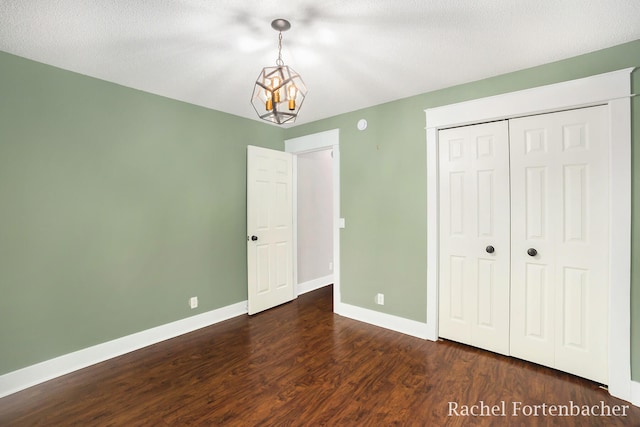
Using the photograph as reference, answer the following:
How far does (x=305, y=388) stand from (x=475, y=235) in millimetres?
2013

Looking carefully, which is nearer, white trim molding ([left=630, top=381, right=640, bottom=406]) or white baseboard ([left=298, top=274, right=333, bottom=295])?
white trim molding ([left=630, top=381, right=640, bottom=406])

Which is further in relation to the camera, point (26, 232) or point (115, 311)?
point (115, 311)

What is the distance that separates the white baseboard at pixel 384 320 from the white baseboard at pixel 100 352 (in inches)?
56.0

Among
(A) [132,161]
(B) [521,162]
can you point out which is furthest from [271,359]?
(B) [521,162]

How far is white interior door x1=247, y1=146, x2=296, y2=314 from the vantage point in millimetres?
3729

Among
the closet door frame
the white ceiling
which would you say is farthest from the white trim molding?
the white ceiling

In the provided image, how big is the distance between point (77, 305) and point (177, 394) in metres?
1.22

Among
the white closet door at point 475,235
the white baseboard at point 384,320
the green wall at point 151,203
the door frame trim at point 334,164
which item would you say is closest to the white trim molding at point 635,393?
the green wall at point 151,203

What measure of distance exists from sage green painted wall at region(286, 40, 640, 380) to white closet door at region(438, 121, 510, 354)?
228 millimetres

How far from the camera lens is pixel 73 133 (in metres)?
2.50

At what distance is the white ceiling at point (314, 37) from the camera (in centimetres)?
174

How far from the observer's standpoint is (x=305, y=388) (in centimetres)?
222

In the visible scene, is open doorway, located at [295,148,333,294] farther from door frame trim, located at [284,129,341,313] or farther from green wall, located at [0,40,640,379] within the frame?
green wall, located at [0,40,640,379]

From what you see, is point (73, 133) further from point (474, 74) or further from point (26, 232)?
point (474, 74)
